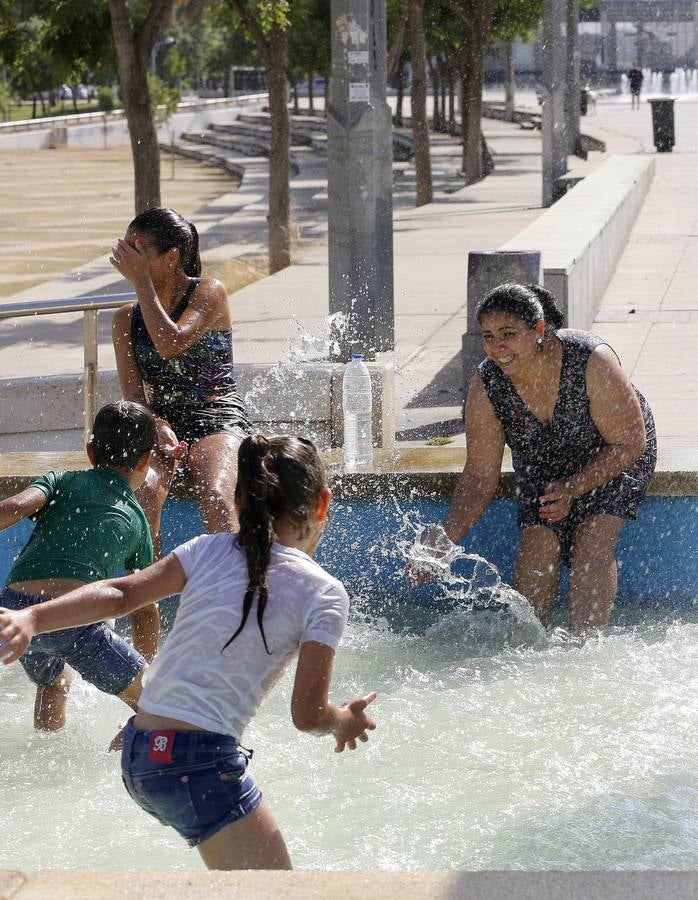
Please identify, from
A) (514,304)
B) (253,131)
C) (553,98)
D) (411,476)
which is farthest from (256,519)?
(253,131)

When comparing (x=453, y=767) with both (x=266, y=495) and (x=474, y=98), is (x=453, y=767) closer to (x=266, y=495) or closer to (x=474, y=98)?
(x=266, y=495)

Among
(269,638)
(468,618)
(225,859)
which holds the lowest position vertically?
(468,618)

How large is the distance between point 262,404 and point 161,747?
4.38 meters

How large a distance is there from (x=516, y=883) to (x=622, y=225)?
13.1 m

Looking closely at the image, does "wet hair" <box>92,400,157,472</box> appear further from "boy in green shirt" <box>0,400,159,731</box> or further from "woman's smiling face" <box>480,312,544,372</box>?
"woman's smiling face" <box>480,312,544,372</box>

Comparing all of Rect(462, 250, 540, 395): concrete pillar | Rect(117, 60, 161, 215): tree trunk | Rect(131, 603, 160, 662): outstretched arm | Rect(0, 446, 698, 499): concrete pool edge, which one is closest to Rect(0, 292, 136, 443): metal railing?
Rect(0, 446, 698, 499): concrete pool edge

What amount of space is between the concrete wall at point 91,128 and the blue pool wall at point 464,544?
49094 mm

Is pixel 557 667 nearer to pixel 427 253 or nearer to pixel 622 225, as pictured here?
pixel 622 225

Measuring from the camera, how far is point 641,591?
5.88 metres

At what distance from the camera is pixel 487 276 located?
8742mm

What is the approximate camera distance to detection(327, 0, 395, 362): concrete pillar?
9805 mm

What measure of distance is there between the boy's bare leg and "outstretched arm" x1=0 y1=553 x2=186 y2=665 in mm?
1544

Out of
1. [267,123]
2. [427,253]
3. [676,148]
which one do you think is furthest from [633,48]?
[427,253]

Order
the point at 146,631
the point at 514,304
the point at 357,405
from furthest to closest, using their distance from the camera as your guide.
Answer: the point at 357,405
the point at 514,304
the point at 146,631
